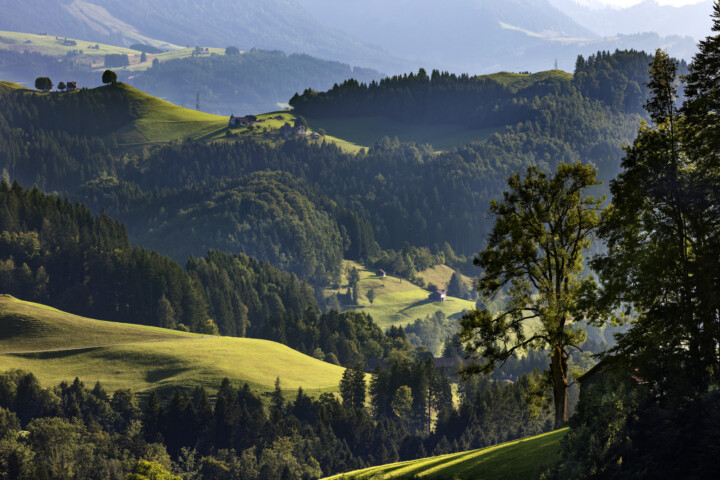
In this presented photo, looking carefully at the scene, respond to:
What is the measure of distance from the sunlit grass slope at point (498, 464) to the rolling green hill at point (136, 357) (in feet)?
347

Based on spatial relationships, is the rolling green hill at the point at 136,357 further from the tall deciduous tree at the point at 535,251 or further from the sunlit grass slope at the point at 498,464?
the tall deciduous tree at the point at 535,251

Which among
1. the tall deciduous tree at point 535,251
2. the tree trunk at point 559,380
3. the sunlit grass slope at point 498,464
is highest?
the tall deciduous tree at point 535,251

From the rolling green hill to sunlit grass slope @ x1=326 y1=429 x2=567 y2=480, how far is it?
105624 millimetres

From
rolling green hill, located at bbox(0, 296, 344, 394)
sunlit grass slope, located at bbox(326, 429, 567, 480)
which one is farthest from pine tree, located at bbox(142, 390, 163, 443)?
sunlit grass slope, located at bbox(326, 429, 567, 480)

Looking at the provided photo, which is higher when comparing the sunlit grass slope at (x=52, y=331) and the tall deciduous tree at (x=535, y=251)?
the tall deciduous tree at (x=535, y=251)

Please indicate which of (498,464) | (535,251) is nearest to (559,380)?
(498,464)

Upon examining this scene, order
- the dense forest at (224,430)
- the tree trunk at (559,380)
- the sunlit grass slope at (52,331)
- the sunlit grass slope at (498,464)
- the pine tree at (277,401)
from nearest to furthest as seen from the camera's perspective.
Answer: the sunlit grass slope at (498,464), the tree trunk at (559,380), the dense forest at (224,430), the pine tree at (277,401), the sunlit grass slope at (52,331)

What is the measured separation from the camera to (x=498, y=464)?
51.1m

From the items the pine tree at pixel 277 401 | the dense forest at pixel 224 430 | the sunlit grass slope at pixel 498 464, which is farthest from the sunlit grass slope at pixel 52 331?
the sunlit grass slope at pixel 498 464

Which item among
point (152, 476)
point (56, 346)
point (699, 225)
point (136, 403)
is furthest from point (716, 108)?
point (56, 346)

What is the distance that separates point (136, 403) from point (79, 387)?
405 inches

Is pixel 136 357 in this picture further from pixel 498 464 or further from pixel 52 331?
pixel 498 464

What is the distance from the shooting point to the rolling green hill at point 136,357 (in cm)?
16125

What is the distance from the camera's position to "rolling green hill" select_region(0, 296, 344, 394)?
529 feet
